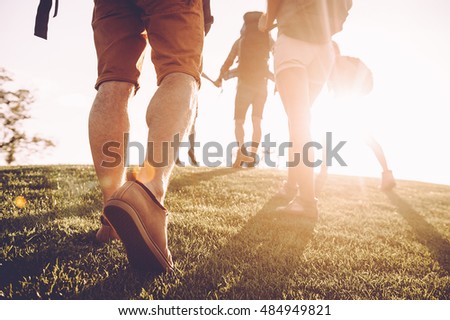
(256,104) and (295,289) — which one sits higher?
(256,104)

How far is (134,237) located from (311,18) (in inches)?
100

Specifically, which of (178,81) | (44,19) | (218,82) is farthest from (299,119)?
(218,82)

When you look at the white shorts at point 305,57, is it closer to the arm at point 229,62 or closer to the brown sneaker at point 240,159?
the brown sneaker at point 240,159

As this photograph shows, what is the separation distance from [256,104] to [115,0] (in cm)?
529

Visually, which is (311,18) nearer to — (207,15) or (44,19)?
(207,15)

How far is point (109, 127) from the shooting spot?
1578 millimetres

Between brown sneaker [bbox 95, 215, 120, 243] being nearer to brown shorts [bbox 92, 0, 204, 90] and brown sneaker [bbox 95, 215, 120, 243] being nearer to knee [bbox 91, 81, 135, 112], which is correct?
knee [bbox 91, 81, 135, 112]

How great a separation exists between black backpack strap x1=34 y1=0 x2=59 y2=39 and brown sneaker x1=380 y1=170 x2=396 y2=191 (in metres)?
5.66

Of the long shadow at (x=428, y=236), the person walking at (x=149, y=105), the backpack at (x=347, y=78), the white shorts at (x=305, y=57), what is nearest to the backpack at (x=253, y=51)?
the backpack at (x=347, y=78)

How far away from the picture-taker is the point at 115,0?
1.68 meters
